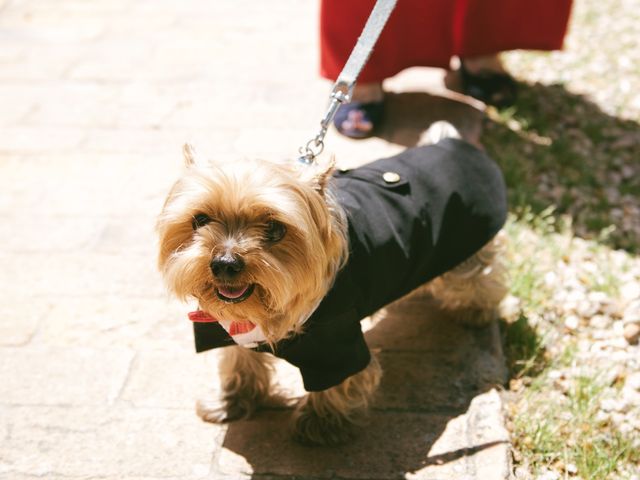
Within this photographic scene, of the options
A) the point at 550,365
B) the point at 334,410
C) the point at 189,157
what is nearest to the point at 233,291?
the point at 189,157

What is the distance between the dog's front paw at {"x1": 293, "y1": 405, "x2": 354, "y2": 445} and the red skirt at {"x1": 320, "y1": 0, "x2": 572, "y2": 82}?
8.34ft

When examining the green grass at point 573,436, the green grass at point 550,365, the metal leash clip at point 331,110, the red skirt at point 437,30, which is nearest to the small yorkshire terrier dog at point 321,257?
the metal leash clip at point 331,110

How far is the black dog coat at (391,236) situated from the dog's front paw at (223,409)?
0.38 metres

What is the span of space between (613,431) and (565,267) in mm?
1178

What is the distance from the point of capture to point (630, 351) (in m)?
3.57

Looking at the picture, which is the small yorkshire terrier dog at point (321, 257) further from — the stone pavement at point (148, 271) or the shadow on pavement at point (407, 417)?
the stone pavement at point (148, 271)

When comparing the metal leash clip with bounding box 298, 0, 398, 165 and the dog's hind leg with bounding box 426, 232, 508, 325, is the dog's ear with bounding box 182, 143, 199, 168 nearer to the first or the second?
the metal leash clip with bounding box 298, 0, 398, 165

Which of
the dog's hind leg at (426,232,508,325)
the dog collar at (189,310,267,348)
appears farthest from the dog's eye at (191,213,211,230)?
the dog's hind leg at (426,232,508,325)

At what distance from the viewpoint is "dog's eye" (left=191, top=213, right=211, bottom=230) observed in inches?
98.2

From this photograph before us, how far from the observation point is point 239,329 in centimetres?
276

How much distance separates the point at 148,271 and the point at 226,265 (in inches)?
67.3

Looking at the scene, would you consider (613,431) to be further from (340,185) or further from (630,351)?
(340,185)

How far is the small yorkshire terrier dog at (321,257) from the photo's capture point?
2.47 meters

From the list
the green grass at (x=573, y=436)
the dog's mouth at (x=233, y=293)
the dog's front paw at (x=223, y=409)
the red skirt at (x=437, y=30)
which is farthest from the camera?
the red skirt at (x=437, y=30)
